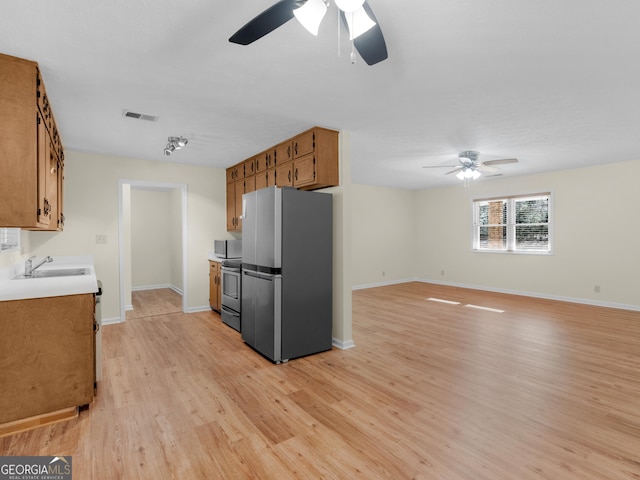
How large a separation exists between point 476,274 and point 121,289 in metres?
7.05

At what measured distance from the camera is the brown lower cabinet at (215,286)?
202 inches

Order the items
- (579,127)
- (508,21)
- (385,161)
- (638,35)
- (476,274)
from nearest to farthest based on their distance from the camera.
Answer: (508,21)
(638,35)
(579,127)
(385,161)
(476,274)

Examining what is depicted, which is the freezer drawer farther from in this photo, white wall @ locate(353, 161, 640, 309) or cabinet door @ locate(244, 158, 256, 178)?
white wall @ locate(353, 161, 640, 309)

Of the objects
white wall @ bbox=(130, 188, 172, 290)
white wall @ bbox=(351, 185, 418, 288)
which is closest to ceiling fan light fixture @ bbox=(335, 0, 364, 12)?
white wall @ bbox=(351, 185, 418, 288)

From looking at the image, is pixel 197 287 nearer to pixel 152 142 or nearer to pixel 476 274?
pixel 152 142

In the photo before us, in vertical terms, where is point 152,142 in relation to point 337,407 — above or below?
above

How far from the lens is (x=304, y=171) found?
3732 millimetres

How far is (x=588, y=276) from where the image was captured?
594cm

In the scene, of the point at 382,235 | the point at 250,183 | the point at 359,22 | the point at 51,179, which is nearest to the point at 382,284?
the point at 382,235

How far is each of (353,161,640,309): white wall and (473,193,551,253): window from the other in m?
0.16

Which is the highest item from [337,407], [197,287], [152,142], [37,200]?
[152,142]

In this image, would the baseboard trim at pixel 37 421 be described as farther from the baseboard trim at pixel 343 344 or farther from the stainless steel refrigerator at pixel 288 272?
the baseboard trim at pixel 343 344

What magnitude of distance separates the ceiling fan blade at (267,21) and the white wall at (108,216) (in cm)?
408

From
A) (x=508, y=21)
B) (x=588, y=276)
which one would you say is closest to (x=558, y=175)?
(x=588, y=276)
